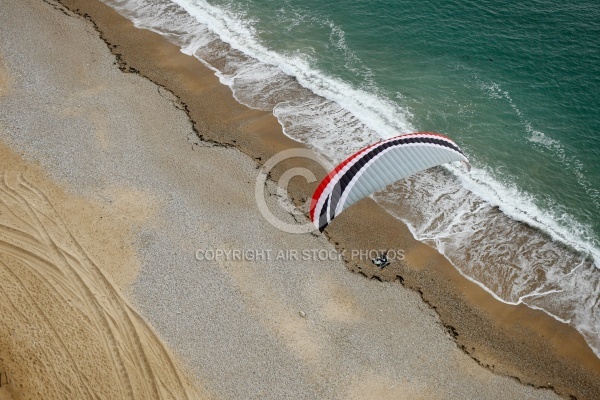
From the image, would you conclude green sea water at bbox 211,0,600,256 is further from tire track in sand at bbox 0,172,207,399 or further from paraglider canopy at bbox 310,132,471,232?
tire track in sand at bbox 0,172,207,399

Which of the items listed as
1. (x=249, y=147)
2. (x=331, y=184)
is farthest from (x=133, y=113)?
(x=331, y=184)

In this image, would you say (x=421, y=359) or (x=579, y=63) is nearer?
(x=421, y=359)

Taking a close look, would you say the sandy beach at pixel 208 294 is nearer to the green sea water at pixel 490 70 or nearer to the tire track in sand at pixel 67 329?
the tire track in sand at pixel 67 329

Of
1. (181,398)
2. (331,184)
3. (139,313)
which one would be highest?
(331,184)

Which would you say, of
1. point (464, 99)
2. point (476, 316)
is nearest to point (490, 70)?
point (464, 99)

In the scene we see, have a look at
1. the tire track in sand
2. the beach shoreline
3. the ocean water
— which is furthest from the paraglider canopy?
the tire track in sand

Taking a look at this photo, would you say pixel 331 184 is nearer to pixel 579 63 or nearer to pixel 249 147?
pixel 249 147

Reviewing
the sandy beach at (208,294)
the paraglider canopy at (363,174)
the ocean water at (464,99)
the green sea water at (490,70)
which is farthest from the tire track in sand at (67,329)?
the green sea water at (490,70)
